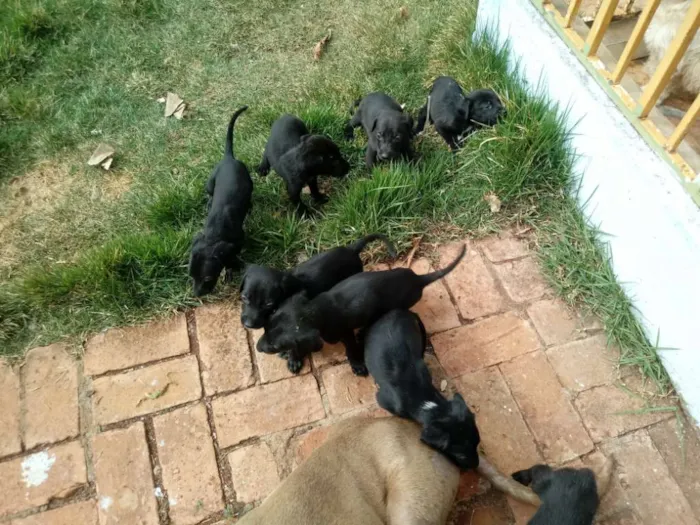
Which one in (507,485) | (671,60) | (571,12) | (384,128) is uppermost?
(671,60)

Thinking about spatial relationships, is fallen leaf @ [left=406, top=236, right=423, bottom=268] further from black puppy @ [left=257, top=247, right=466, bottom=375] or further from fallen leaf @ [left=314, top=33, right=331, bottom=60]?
fallen leaf @ [left=314, top=33, right=331, bottom=60]

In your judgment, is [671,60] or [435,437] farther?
[671,60]

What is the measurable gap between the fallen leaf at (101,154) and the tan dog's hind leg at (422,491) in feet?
11.9

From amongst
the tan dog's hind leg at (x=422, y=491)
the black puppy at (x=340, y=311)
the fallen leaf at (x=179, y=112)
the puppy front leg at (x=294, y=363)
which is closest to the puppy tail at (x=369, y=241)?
the black puppy at (x=340, y=311)

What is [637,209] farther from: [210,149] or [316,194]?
[210,149]

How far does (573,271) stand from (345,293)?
5.40ft

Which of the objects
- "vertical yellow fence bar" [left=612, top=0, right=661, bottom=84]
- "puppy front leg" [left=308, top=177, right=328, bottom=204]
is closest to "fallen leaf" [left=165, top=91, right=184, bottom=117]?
"puppy front leg" [left=308, top=177, right=328, bottom=204]

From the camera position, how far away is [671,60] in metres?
3.12

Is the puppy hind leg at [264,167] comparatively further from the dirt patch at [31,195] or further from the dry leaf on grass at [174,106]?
the dirt patch at [31,195]

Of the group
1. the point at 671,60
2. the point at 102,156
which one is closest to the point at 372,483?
the point at 671,60

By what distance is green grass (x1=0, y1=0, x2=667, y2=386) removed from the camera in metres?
3.73

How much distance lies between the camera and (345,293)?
325 centimetres

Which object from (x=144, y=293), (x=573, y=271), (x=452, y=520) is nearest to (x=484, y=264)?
(x=573, y=271)

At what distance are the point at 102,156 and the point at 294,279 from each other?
7.97ft
